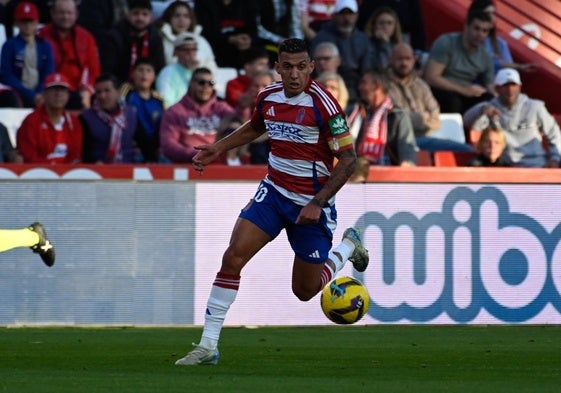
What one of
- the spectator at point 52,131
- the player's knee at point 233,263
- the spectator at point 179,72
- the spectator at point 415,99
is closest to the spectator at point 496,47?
the spectator at point 415,99

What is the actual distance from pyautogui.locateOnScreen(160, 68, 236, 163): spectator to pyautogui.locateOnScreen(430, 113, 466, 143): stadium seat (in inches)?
119

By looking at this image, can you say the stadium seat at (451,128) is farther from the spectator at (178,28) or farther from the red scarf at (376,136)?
the spectator at (178,28)

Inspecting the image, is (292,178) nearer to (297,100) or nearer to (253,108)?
(297,100)

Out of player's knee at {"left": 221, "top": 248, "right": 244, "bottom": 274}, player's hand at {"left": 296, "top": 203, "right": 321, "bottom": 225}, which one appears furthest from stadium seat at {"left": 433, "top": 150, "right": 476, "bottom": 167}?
player's knee at {"left": 221, "top": 248, "right": 244, "bottom": 274}

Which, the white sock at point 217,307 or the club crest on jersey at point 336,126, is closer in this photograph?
the white sock at point 217,307

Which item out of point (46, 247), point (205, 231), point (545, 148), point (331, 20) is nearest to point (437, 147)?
point (545, 148)

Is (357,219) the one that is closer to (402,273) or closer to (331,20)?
(402,273)

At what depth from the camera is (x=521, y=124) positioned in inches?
658

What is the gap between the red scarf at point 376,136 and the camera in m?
15.8

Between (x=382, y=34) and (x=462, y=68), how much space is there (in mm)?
1198

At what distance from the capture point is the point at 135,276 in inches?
554

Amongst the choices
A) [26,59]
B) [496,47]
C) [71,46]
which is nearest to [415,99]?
[496,47]

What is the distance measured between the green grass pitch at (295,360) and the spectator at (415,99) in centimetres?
335

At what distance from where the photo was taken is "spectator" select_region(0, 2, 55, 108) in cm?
1644
